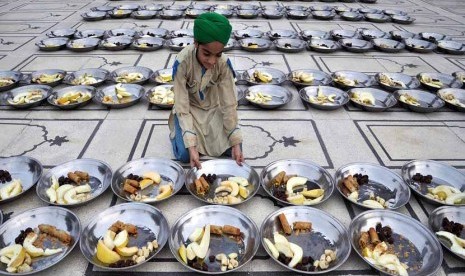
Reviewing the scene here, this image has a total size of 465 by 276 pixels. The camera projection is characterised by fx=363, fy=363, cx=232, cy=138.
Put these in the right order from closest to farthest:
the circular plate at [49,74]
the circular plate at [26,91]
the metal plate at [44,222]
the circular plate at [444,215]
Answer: the metal plate at [44,222] → the circular plate at [444,215] → the circular plate at [26,91] → the circular plate at [49,74]

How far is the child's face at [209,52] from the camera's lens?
1.73 meters

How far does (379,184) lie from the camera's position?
2199 mm

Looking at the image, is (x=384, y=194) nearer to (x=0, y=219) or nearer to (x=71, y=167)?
(x=71, y=167)

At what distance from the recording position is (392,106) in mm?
3105

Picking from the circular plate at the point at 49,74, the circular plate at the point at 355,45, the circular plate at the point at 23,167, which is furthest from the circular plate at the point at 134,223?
the circular plate at the point at 355,45

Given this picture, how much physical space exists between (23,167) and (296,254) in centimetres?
172

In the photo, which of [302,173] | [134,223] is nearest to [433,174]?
[302,173]

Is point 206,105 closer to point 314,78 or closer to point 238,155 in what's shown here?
point 238,155

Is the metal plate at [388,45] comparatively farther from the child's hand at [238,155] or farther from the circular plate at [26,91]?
the circular plate at [26,91]

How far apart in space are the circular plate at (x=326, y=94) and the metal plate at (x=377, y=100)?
8 centimetres

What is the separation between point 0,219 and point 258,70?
2487 millimetres

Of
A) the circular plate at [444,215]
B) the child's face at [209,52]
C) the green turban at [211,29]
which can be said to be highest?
the green turban at [211,29]

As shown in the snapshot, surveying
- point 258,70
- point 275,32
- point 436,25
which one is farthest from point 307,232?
point 436,25

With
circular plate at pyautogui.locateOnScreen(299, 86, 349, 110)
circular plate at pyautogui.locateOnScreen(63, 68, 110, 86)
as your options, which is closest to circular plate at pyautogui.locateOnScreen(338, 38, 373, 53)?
circular plate at pyautogui.locateOnScreen(299, 86, 349, 110)
